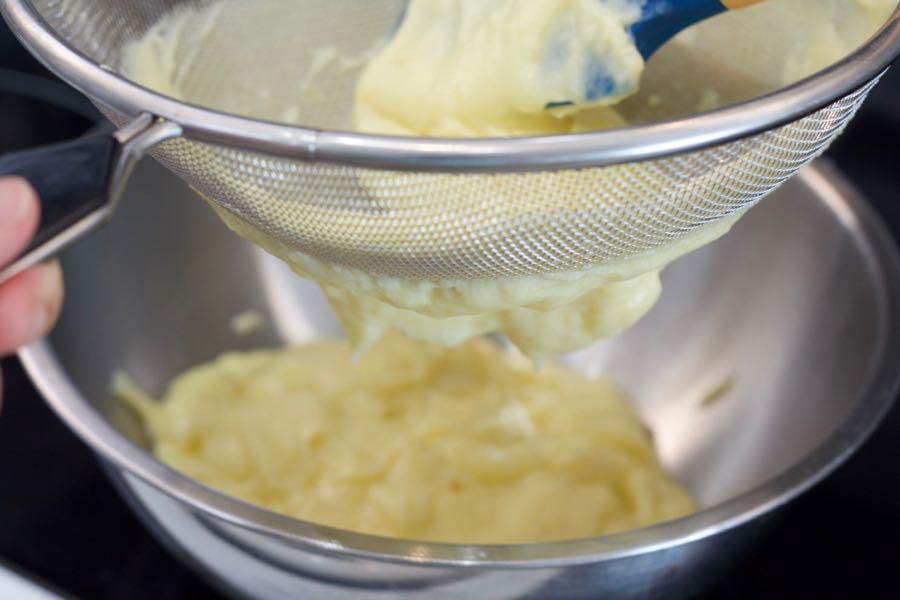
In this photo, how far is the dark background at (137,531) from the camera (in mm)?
932

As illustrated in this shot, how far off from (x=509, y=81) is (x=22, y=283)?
0.42m

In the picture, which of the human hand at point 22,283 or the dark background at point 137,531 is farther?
the dark background at point 137,531

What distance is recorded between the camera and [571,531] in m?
0.96

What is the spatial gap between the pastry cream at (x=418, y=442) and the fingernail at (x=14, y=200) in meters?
0.56

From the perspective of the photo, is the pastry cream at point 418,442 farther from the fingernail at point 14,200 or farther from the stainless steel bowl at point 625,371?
the fingernail at point 14,200

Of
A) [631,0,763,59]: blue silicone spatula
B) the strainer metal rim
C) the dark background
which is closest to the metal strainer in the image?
the strainer metal rim

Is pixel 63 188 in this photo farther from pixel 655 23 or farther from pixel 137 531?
pixel 137 531

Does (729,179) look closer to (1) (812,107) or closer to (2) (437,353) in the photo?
(1) (812,107)

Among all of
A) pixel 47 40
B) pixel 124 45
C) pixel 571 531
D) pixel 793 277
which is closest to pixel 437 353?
pixel 571 531

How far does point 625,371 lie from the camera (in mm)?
1214

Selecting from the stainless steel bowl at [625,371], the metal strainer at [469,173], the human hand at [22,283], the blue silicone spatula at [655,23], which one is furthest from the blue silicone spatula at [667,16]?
the human hand at [22,283]

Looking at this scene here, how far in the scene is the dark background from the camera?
93 cm

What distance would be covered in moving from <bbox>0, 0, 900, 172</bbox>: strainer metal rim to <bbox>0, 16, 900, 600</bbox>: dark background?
387 mm

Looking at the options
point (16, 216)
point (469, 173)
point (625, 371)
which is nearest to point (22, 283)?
point (16, 216)
